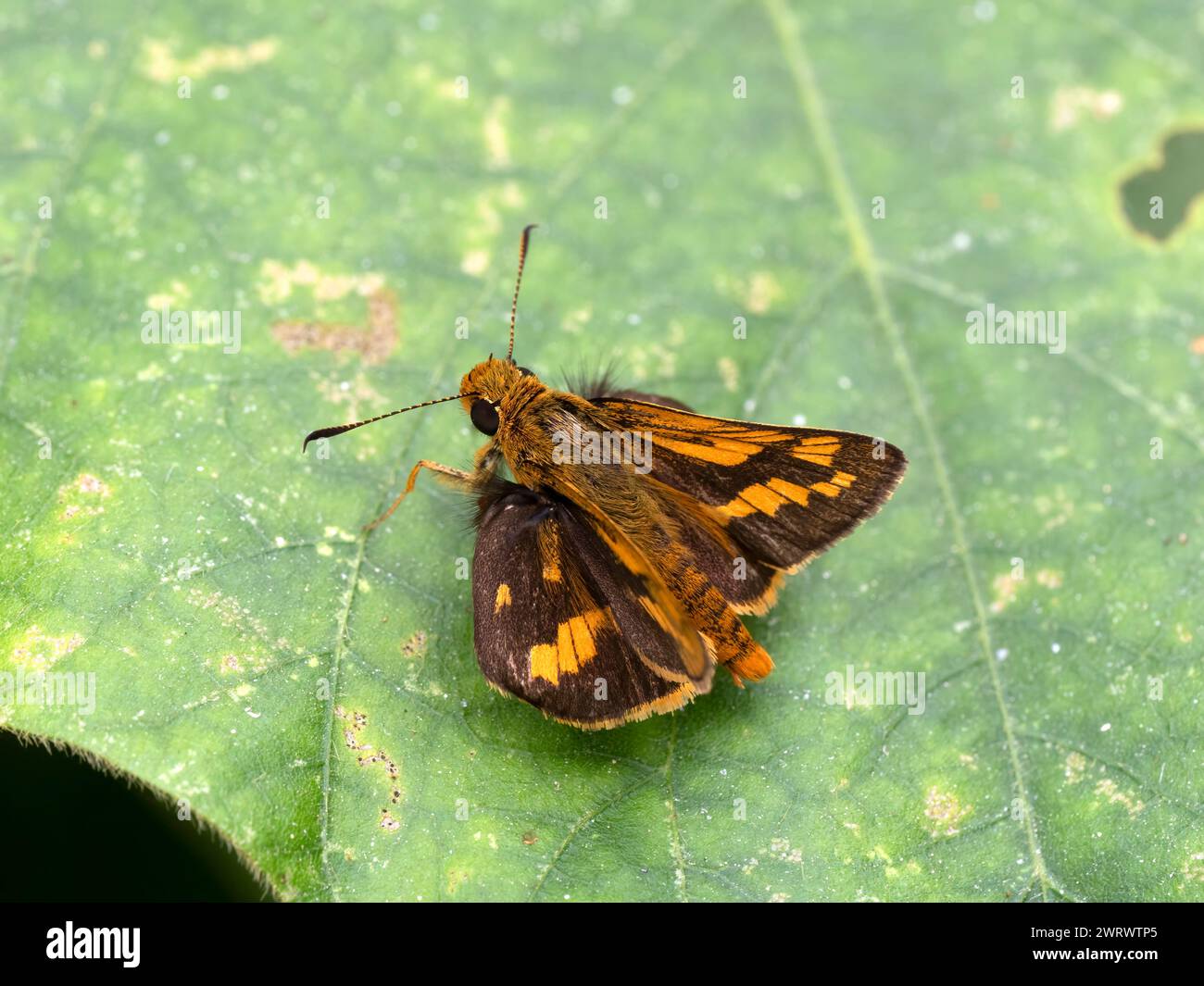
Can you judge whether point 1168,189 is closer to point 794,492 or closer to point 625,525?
point 794,492

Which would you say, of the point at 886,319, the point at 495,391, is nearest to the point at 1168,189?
the point at 886,319

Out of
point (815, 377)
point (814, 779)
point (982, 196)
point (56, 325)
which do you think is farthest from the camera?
point (982, 196)

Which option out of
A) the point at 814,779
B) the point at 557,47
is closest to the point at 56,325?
the point at 557,47

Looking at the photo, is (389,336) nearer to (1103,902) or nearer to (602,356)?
(602,356)

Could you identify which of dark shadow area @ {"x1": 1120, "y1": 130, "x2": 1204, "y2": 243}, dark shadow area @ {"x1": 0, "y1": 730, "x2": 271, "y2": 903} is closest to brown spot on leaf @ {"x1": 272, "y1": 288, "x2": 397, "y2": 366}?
dark shadow area @ {"x1": 0, "y1": 730, "x2": 271, "y2": 903}

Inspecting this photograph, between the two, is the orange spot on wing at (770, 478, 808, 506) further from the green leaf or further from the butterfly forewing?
the green leaf

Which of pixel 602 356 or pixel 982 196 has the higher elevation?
pixel 982 196
